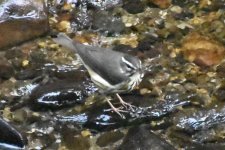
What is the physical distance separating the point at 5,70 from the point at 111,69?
4.18 ft

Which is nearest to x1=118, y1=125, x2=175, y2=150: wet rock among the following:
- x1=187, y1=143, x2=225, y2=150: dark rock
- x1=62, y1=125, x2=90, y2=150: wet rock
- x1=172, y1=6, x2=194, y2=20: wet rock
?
x1=187, y1=143, x2=225, y2=150: dark rock

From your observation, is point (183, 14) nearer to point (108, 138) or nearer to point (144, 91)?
point (144, 91)

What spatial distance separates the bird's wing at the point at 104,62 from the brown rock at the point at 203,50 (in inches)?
46.1

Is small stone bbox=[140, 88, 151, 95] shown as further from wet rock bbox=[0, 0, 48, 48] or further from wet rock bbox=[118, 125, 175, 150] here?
wet rock bbox=[0, 0, 48, 48]

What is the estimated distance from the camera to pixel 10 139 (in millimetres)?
5977

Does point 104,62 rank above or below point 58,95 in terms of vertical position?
above

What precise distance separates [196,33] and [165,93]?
109 cm

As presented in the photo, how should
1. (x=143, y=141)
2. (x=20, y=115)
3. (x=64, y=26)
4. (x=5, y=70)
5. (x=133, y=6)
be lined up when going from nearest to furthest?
(x=143, y=141)
(x=20, y=115)
(x=5, y=70)
(x=64, y=26)
(x=133, y=6)

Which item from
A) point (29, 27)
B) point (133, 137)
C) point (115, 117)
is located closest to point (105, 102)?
point (115, 117)

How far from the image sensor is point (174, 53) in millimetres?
7066

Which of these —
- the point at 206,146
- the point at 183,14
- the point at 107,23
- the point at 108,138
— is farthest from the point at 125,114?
the point at 183,14

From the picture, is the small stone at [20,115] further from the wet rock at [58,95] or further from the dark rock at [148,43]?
the dark rock at [148,43]

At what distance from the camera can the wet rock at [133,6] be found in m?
7.70

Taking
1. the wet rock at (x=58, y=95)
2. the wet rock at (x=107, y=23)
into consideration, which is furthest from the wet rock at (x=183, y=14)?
the wet rock at (x=58, y=95)
